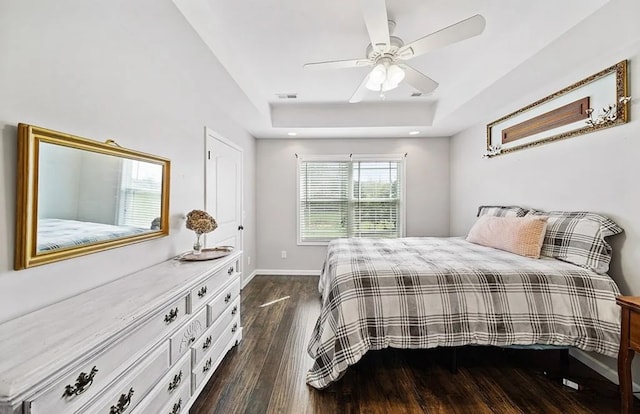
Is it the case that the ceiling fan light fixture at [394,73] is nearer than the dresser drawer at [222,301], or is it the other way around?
the dresser drawer at [222,301]

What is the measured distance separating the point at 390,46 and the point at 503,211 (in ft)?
7.07

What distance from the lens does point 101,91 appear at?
1434mm

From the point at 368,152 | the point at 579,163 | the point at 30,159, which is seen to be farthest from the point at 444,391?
the point at 368,152

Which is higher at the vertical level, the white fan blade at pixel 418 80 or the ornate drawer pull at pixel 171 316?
the white fan blade at pixel 418 80

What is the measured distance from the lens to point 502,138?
10.3 ft

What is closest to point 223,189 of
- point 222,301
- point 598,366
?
point 222,301

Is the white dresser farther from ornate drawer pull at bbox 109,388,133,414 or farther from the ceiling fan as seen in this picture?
the ceiling fan

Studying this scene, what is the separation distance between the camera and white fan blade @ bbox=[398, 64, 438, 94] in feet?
6.81

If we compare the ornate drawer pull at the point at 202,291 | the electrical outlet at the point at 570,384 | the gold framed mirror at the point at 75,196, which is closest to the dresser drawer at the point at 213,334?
the ornate drawer pull at the point at 202,291

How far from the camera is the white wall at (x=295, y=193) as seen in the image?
4418 mm

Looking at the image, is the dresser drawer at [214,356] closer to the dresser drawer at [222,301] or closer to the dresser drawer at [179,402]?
the dresser drawer at [179,402]

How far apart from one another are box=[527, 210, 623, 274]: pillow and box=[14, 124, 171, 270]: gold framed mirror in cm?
297

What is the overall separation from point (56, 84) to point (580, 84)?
3345mm

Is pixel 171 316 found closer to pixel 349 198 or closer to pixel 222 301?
pixel 222 301
